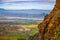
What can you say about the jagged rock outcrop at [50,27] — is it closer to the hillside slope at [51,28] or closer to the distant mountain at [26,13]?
the hillside slope at [51,28]

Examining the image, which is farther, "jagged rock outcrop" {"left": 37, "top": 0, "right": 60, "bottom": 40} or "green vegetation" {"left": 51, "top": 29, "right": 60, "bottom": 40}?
"jagged rock outcrop" {"left": 37, "top": 0, "right": 60, "bottom": 40}

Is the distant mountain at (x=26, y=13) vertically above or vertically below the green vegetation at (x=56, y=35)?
above

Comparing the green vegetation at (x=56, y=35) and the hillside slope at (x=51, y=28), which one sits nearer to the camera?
the green vegetation at (x=56, y=35)

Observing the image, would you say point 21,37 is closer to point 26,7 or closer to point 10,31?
point 10,31

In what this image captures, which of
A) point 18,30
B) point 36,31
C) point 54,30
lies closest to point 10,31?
point 18,30

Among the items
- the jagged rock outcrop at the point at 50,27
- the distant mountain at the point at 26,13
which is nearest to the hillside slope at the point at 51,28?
the jagged rock outcrop at the point at 50,27

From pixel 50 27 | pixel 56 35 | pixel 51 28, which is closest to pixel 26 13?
pixel 50 27

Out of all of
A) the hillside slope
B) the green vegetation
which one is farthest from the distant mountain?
the green vegetation

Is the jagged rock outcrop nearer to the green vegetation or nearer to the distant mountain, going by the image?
the green vegetation

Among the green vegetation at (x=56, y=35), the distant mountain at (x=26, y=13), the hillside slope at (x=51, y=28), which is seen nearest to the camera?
the green vegetation at (x=56, y=35)

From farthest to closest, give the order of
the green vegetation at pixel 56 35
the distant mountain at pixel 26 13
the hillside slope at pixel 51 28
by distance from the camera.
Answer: the distant mountain at pixel 26 13 → the hillside slope at pixel 51 28 → the green vegetation at pixel 56 35

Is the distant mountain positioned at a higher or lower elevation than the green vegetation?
higher

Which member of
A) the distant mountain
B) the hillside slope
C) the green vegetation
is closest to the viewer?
the green vegetation
